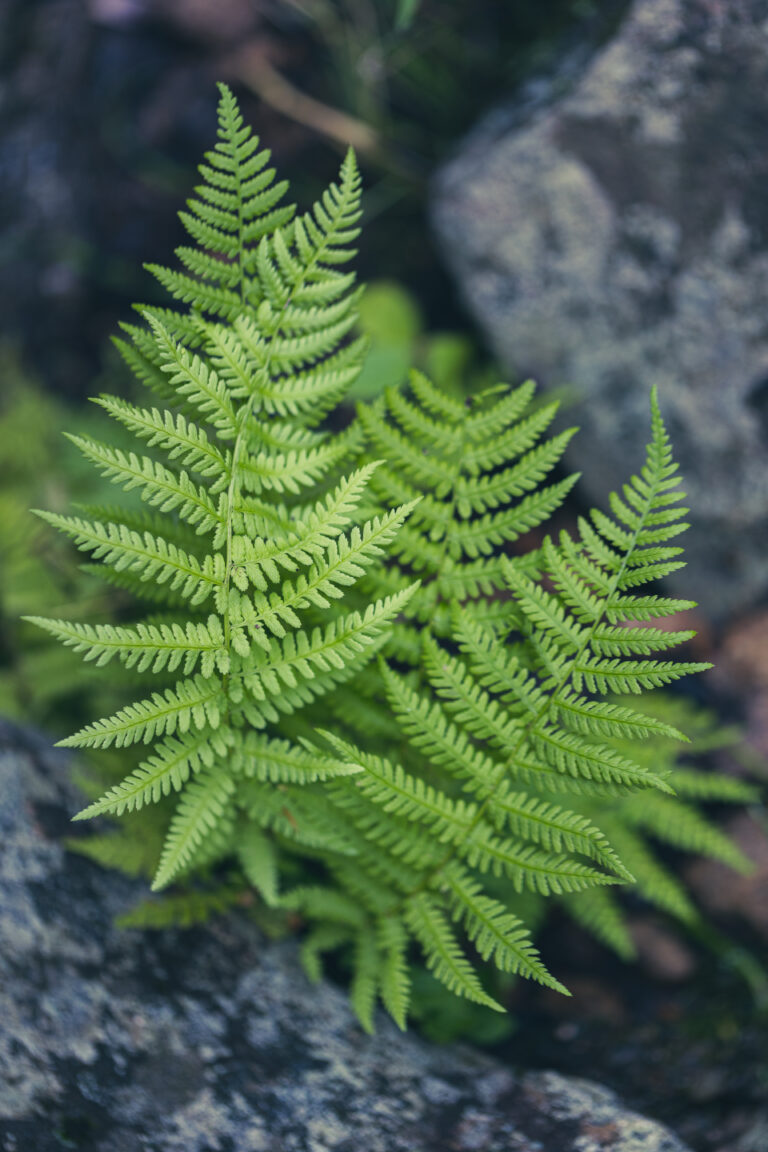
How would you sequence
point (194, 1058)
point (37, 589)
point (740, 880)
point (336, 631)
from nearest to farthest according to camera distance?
1. point (336, 631)
2. point (194, 1058)
3. point (740, 880)
4. point (37, 589)

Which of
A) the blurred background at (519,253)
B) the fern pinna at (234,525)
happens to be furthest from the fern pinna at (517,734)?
the blurred background at (519,253)

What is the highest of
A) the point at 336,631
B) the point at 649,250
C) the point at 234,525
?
the point at 649,250

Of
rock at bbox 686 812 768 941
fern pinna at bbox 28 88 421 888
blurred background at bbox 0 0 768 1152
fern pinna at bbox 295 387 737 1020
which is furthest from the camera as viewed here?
rock at bbox 686 812 768 941

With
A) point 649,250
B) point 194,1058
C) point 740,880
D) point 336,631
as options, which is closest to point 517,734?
point 336,631

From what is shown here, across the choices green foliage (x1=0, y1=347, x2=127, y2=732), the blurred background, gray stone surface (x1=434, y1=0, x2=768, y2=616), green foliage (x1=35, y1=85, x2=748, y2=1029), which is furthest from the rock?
green foliage (x1=0, y1=347, x2=127, y2=732)

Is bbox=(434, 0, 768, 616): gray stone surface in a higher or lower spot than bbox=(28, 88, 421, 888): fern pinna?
higher

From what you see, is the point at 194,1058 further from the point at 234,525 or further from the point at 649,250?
the point at 649,250

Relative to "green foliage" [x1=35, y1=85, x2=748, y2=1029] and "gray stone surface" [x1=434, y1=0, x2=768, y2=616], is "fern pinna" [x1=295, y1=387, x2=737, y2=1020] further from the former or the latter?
"gray stone surface" [x1=434, y1=0, x2=768, y2=616]
